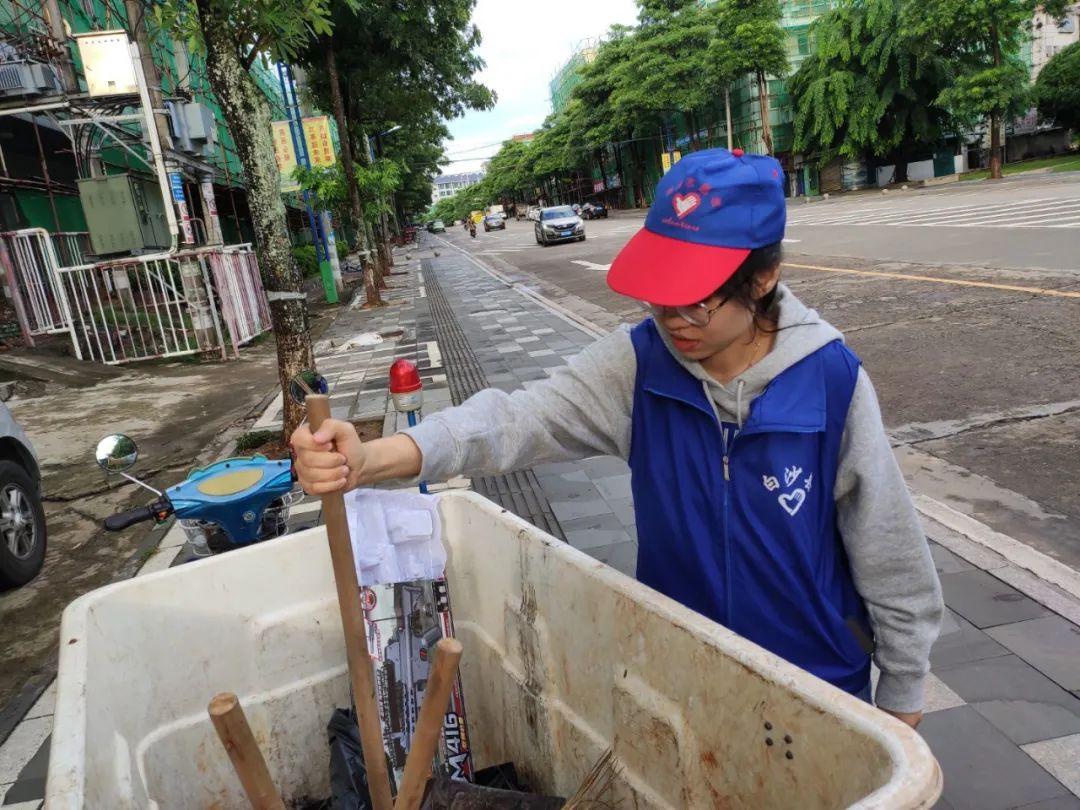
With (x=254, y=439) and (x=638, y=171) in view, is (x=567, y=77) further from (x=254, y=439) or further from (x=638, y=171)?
(x=254, y=439)

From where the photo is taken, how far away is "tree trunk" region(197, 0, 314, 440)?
5.16m

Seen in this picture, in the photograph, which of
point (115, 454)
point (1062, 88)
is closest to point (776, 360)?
point (115, 454)

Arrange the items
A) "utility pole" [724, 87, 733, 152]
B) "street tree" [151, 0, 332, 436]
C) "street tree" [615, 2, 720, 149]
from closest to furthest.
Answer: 1. "street tree" [151, 0, 332, 436]
2. "utility pole" [724, 87, 733, 152]
3. "street tree" [615, 2, 720, 149]

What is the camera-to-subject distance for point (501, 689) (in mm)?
1913

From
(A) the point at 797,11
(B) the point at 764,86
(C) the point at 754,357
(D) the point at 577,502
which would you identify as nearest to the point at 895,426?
(D) the point at 577,502

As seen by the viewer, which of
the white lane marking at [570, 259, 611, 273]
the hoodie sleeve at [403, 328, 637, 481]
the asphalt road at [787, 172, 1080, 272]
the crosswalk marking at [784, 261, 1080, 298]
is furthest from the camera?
the white lane marking at [570, 259, 611, 273]

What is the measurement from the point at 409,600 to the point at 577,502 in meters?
2.82

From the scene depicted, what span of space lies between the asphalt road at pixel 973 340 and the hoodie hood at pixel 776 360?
257 centimetres

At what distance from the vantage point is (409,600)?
177 centimetres

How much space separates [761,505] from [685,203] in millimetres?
545

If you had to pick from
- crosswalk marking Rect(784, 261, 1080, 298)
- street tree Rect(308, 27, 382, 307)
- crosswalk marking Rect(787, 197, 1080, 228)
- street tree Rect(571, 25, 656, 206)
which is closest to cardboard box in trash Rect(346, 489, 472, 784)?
crosswalk marking Rect(784, 261, 1080, 298)

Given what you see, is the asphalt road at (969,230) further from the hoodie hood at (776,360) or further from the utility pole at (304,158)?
the utility pole at (304,158)

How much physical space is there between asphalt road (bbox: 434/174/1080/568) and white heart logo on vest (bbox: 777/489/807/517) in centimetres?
253

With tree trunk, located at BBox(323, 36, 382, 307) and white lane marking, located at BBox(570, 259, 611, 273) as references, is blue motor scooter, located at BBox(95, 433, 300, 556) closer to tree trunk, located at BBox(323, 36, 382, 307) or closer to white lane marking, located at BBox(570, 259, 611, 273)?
tree trunk, located at BBox(323, 36, 382, 307)
